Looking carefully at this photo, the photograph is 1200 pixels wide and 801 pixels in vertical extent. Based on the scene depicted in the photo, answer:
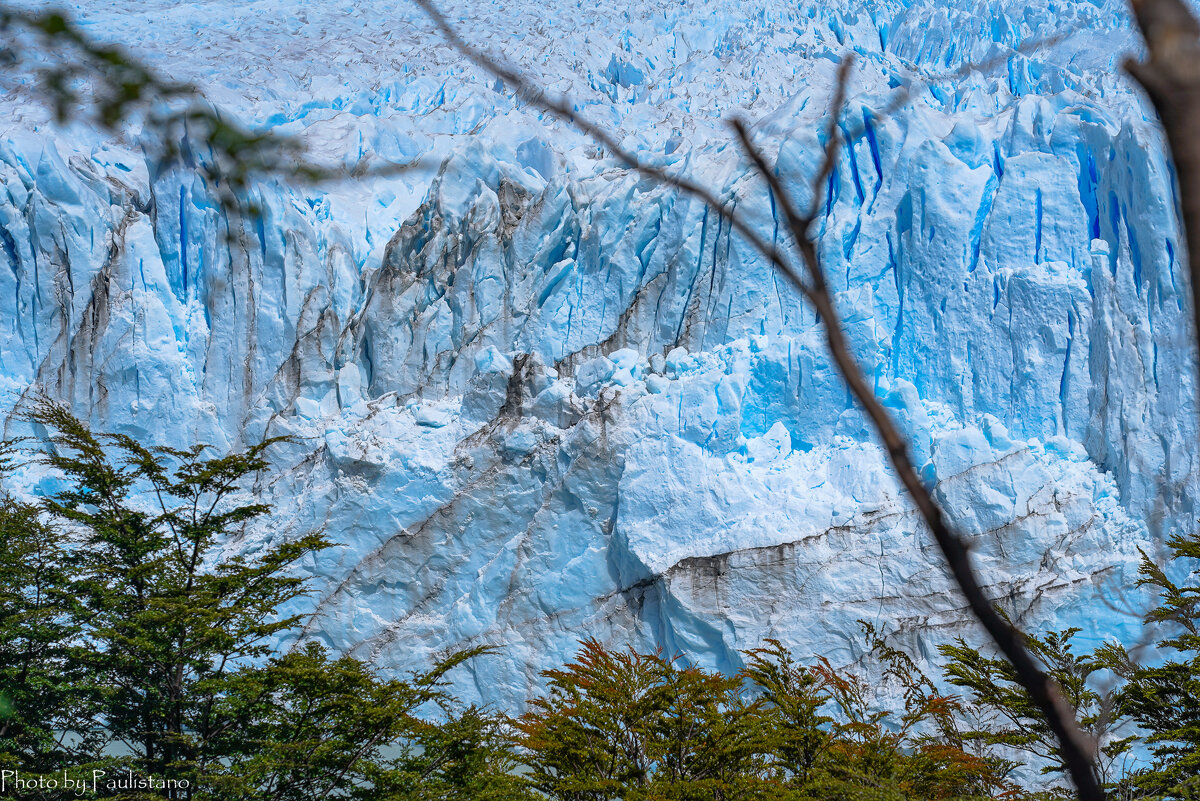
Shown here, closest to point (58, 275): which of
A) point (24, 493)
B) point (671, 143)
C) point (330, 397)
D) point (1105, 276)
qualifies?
point (24, 493)

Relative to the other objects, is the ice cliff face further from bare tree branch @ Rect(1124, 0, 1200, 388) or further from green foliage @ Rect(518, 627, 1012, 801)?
bare tree branch @ Rect(1124, 0, 1200, 388)

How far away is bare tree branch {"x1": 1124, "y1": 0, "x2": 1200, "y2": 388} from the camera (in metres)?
1.32

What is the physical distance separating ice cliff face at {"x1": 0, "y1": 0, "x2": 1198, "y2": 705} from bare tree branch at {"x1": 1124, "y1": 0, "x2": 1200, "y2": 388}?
459 inches

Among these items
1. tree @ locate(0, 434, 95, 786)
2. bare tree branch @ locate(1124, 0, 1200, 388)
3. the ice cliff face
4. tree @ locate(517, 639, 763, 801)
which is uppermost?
the ice cliff face

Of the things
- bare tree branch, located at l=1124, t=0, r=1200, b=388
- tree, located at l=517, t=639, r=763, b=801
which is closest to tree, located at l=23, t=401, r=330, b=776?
tree, located at l=517, t=639, r=763, b=801

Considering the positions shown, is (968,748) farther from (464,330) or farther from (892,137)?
(464,330)

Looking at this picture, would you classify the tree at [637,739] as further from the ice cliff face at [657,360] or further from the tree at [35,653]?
the ice cliff face at [657,360]

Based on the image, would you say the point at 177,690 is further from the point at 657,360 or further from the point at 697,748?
the point at 657,360

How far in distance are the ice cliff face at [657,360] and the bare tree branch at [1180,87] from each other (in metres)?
11.7

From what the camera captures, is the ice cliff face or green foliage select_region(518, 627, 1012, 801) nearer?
green foliage select_region(518, 627, 1012, 801)

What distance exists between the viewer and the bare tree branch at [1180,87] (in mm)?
1321

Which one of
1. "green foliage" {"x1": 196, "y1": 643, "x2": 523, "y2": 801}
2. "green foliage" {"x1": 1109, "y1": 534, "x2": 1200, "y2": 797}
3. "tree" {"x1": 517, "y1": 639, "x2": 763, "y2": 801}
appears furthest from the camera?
"tree" {"x1": 517, "y1": 639, "x2": 763, "y2": 801}

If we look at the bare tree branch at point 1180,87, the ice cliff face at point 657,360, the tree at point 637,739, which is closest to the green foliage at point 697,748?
the tree at point 637,739

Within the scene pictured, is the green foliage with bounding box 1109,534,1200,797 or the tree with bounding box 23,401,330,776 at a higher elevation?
the tree with bounding box 23,401,330,776
